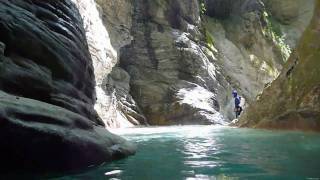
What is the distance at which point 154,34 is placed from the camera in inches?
1176

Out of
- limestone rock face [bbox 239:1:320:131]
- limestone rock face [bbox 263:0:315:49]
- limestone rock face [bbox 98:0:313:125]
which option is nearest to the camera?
limestone rock face [bbox 239:1:320:131]

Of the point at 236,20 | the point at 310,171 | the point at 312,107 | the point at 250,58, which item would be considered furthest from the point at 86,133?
the point at 236,20

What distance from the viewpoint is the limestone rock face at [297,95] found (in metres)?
15.9

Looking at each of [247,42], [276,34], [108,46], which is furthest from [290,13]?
[108,46]

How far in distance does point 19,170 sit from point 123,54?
2328cm

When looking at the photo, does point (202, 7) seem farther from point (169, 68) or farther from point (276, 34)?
point (169, 68)

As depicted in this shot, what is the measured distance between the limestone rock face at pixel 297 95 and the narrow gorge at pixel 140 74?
52 millimetres

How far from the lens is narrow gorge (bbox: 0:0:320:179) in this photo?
6.54 m

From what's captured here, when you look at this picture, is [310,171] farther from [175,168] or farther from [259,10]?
[259,10]

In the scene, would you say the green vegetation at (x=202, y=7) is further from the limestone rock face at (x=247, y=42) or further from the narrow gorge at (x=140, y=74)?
the limestone rock face at (x=247, y=42)

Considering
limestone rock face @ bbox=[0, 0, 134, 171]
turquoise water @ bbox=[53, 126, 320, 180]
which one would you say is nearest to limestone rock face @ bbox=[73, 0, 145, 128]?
limestone rock face @ bbox=[0, 0, 134, 171]

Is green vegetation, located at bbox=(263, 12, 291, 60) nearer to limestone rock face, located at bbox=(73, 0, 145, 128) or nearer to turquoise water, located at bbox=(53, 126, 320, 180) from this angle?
limestone rock face, located at bbox=(73, 0, 145, 128)

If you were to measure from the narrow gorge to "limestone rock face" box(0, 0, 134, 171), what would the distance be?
0.02 metres

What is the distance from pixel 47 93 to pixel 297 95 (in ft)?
37.6
